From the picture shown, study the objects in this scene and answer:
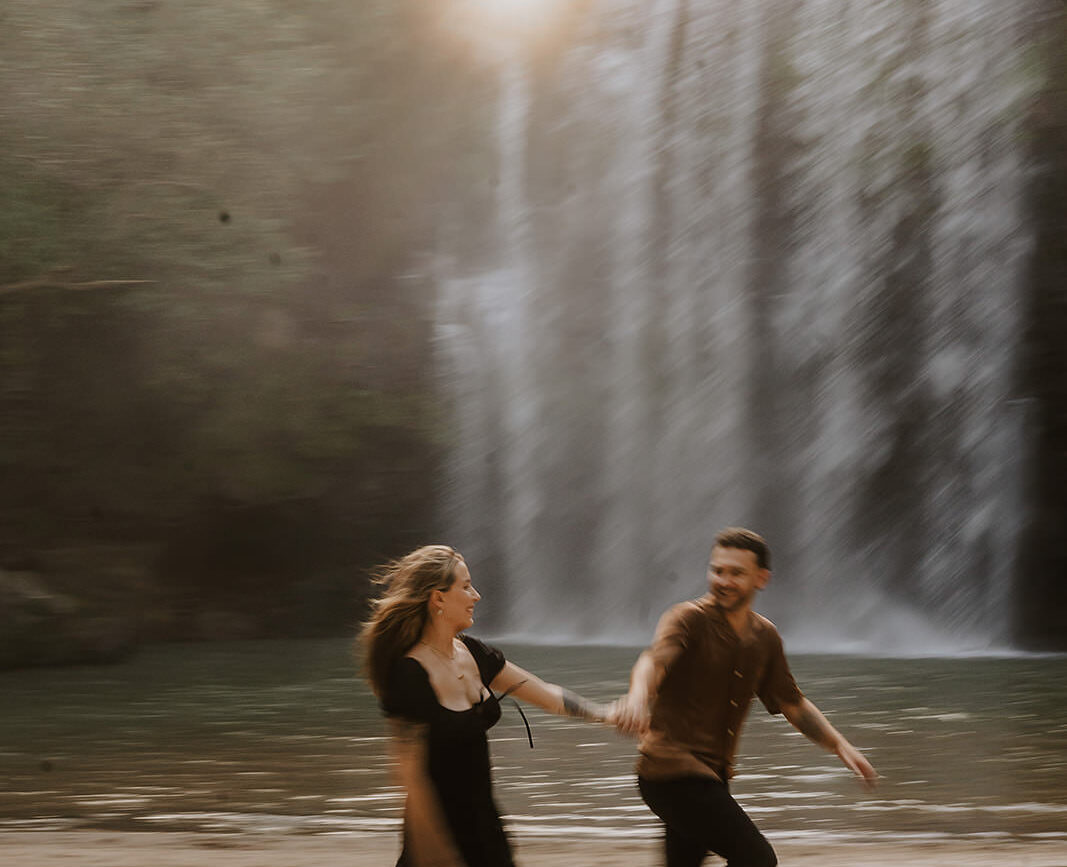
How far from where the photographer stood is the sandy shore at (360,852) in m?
7.35

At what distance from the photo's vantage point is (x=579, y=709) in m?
4.97

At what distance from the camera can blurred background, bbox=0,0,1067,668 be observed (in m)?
23.4

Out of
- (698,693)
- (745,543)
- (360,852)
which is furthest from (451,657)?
(360,852)

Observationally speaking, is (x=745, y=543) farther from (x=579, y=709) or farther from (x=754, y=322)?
(x=754, y=322)

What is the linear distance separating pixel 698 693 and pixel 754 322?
2205 cm

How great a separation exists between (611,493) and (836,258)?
18.7 feet

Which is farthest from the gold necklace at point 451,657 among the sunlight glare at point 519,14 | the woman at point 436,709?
the sunlight glare at point 519,14

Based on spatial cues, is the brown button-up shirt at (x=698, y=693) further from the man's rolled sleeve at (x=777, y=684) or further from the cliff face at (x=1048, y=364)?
the cliff face at (x=1048, y=364)

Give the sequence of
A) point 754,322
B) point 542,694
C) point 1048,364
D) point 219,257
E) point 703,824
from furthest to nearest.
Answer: point 754,322 → point 1048,364 → point 219,257 → point 703,824 → point 542,694

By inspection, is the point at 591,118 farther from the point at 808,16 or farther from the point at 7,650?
the point at 7,650

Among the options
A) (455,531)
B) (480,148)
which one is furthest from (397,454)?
(480,148)

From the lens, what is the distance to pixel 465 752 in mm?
4480

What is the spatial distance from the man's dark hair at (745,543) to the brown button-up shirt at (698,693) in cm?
18

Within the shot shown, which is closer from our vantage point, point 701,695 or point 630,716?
point 630,716
